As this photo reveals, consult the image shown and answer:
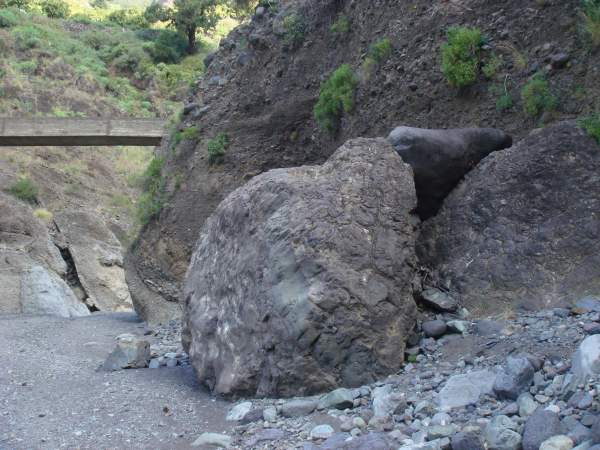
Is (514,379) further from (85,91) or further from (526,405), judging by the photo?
(85,91)

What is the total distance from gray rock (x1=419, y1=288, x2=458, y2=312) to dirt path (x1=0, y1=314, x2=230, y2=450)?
7.34ft

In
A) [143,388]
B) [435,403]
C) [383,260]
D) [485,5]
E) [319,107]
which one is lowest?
[143,388]

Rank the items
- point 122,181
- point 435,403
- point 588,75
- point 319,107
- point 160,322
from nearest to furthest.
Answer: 1. point 435,403
2. point 588,75
3. point 319,107
4. point 160,322
5. point 122,181

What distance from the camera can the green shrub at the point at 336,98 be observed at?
10.9 m

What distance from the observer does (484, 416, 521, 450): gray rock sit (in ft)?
14.4

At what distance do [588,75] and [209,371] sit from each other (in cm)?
486

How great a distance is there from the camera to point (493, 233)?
7449 mm

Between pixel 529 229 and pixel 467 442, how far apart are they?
3.27m

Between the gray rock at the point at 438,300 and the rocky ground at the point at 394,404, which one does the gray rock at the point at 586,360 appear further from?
the gray rock at the point at 438,300

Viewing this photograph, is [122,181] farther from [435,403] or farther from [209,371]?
[435,403]

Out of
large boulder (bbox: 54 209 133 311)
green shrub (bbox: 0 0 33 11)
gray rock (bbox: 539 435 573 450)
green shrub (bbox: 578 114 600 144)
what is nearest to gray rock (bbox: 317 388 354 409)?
gray rock (bbox: 539 435 573 450)

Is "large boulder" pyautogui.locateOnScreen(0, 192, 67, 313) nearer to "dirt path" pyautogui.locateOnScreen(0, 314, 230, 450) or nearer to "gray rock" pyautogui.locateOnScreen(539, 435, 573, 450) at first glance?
"dirt path" pyautogui.locateOnScreen(0, 314, 230, 450)

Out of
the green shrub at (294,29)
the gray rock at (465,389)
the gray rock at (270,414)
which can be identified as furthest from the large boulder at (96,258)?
the gray rock at (465,389)

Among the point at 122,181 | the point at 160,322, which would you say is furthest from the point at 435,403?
the point at 122,181
